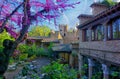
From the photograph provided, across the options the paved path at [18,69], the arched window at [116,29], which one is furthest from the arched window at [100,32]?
the paved path at [18,69]

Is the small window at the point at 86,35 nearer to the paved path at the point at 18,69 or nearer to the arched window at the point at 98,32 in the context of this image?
the arched window at the point at 98,32

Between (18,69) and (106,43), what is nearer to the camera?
(106,43)

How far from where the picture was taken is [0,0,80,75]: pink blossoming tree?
454 cm

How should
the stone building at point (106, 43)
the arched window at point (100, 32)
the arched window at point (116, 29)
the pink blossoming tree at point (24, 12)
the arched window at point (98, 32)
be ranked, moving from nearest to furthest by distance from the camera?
the pink blossoming tree at point (24, 12) < the stone building at point (106, 43) < the arched window at point (116, 29) < the arched window at point (100, 32) < the arched window at point (98, 32)

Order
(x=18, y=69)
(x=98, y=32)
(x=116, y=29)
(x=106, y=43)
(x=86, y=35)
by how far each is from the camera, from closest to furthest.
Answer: (x=116, y=29), (x=106, y=43), (x=98, y=32), (x=86, y=35), (x=18, y=69)

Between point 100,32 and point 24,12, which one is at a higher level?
point 24,12

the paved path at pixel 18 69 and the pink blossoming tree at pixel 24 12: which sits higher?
the pink blossoming tree at pixel 24 12

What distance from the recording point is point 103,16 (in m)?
13.4

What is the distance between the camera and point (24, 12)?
4.97 meters

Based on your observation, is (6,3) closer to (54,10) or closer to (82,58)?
(54,10)

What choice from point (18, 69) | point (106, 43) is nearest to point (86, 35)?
point (106, 43)

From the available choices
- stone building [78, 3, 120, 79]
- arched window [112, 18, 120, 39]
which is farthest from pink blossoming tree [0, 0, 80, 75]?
arched window [112, 18, 120, 39]

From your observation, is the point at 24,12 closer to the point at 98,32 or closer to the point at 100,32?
the point at 100,32

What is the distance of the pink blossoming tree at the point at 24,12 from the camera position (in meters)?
4.54
